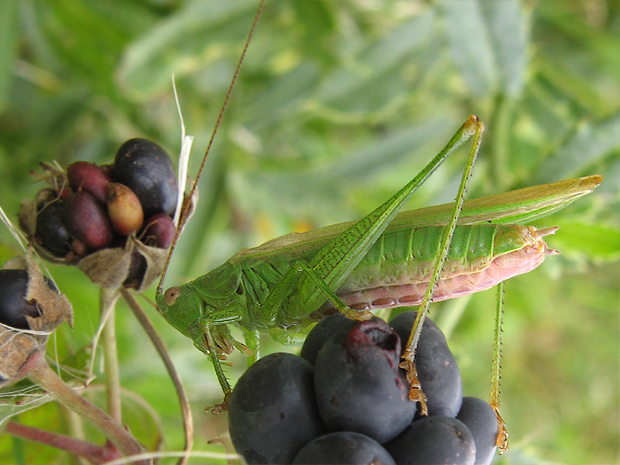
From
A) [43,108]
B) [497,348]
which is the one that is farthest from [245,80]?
[497,348]

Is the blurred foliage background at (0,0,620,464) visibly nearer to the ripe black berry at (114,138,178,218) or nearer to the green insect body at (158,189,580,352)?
the green insect body at (158,189,580,352)

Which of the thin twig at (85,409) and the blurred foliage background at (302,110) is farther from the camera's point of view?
the blurred foliage background at (302,110)

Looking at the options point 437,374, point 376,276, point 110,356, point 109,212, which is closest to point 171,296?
point 110,356

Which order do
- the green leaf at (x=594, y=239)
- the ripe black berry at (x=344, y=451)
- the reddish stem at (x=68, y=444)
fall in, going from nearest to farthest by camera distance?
1. the ripe black berry at (x=344, y=451)
2. the reddish stem at (x=68, y=444)
3. the green leaf at (x=594, y=239)

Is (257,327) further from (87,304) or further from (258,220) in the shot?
(258,220)

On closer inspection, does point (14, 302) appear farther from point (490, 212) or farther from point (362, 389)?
point (490, 212)

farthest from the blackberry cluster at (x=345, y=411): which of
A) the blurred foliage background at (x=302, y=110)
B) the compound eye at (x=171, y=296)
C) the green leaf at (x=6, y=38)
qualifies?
the green leaf at (x=6, y=38)

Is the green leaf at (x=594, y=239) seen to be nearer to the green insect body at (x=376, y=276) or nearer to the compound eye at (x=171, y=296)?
the green insect body at (x=376, y=276)
